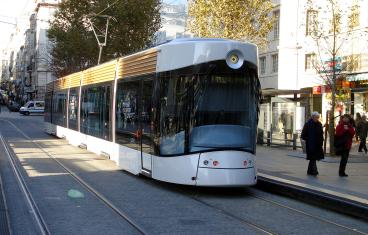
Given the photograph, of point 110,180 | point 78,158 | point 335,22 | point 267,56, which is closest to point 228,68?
point 110,180

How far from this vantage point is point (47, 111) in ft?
109

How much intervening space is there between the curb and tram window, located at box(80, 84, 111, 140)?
18.5ft

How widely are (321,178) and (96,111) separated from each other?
308 inches

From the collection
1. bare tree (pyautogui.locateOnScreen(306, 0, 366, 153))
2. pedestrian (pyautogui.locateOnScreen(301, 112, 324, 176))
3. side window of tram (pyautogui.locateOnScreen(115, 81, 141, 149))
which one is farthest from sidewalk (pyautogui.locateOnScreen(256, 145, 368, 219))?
side window of tram (pyautogui.locateOnScreen(115, 81, 141, 149))

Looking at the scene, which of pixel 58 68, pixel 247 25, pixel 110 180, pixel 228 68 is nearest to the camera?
pixel 228 68

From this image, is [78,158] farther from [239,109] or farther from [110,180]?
[239,109]

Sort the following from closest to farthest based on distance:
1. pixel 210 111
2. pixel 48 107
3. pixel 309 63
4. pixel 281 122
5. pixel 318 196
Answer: pixel 318 196
pixel 210 111
pixel 281 122
pixel 48 107
pixel 309 63

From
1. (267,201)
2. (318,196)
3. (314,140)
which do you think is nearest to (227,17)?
(314,140)

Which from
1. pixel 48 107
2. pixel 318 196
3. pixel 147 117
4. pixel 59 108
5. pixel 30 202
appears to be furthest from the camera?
pixel 48 107

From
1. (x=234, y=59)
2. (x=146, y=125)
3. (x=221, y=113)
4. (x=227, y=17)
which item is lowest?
(x=146, y=125)

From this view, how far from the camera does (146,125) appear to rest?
12945mm

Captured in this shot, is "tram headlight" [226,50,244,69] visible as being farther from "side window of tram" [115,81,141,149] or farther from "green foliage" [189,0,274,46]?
"green foliage" [189,0,274,46]

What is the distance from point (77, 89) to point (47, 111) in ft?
35.7

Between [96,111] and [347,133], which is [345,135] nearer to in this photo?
[347,133]
